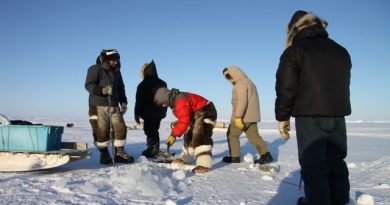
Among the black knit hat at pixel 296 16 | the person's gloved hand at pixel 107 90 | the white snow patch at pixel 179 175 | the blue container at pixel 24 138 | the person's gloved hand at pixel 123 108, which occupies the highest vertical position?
the black knit hat at pixel 296 16

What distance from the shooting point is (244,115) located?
20.8ft

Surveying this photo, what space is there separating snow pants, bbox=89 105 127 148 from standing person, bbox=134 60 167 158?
0.93 metres

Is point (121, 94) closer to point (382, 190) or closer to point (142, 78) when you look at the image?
point (142, 78)

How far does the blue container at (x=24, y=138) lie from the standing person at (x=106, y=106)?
1.11m

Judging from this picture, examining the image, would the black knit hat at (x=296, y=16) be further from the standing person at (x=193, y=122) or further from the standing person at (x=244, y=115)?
the standing person at (x=244, y=115)

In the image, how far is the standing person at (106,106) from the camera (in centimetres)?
592

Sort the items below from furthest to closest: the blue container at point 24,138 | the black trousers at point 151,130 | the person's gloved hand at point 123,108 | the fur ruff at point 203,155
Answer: the black trousers at point 151,130
the person's gloved hand at point 123,108
the fur ruff at point 203,155
the blue container at point 24,138

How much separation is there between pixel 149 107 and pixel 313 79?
4.37 metres

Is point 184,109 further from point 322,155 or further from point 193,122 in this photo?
point 322,155

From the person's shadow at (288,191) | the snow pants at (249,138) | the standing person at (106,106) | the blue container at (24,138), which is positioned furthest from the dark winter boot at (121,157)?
the person's shadow at (288,191)

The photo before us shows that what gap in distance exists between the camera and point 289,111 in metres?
3.27

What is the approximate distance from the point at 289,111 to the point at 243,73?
3384 mm

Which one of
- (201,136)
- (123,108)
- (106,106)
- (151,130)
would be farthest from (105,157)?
(201,136)

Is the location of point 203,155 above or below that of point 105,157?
above
